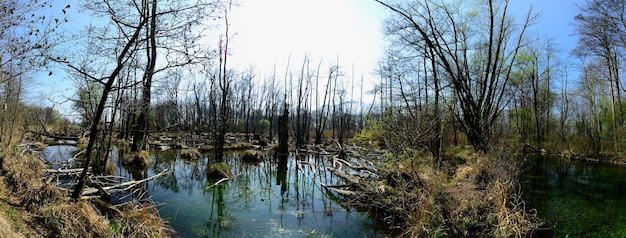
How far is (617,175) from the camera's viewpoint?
14594 millimetres

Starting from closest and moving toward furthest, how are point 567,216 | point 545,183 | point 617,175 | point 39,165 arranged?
point 39,165 → point 567,216 → point 545,183 → point 617,175

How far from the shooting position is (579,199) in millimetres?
10234

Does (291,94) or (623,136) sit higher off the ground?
(291,94)

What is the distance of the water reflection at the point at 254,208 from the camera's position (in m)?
6.79

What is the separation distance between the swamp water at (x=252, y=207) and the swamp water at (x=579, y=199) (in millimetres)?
4630

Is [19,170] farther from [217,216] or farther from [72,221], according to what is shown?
[217,216]

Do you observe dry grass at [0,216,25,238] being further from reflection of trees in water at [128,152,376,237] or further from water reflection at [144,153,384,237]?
reflection of trees in water at [128,152,376,237]

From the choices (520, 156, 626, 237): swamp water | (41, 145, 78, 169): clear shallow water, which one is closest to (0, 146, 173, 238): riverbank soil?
(41, 145, 78, 169): clear shallow water

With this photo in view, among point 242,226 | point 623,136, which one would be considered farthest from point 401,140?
point 623,136

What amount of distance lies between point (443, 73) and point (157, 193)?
Result: 11.0 m

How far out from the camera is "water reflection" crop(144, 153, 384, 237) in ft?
22.3

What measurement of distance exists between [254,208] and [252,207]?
4.3 inches

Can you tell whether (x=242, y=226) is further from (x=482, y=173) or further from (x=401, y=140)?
(x=482, y=173)

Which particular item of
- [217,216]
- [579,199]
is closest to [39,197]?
[217,216]
